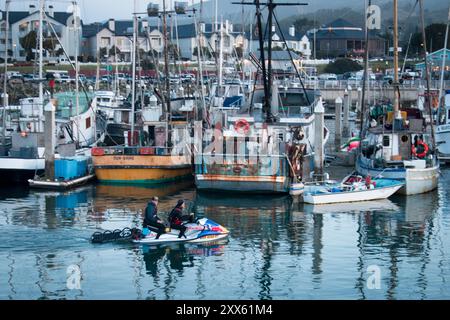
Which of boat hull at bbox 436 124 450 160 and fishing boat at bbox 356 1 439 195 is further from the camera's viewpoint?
boat hull at bbox 436 124 450 160

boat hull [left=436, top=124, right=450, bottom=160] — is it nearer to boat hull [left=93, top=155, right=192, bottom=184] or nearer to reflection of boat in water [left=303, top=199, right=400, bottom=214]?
reflection of boat in water [left=303, top=199, right=400, bottom=214]

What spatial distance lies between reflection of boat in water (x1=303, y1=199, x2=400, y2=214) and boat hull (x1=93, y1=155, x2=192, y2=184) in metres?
8.09

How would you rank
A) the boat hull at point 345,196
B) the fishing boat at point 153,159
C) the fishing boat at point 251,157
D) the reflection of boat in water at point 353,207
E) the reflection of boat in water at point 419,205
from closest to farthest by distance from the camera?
the reflection of boat in water at point 419,205
the reflection of boat in water at point 353,207
the boat hull at point 345,196
the fishing boat at point 251,157
the fishing boat at point 153,159

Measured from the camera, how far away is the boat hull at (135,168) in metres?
44.4

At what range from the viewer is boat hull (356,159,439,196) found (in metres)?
41.9

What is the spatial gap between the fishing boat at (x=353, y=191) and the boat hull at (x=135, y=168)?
771cm

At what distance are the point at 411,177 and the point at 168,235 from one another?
46.9ft

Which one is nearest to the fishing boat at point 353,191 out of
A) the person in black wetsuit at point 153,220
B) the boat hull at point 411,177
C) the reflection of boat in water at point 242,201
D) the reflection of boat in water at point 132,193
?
the boat hull at point 411,177

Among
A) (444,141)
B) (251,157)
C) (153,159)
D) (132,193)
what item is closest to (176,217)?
(251,157)

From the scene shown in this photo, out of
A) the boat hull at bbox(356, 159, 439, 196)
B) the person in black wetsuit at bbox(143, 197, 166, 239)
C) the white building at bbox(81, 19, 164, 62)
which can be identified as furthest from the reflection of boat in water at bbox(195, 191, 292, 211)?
the white building at bbox(81, 19, 164, 62)

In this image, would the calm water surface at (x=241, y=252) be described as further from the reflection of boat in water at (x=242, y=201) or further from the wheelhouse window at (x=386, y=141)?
the wheelhouse window at (x=386, y=141)

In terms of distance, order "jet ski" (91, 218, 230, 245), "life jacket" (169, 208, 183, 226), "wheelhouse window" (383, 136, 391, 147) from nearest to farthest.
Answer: "jet ski" (91, 218, 230, 245)
"life jacket" (169, 208, 183, 226)
"wheelhouse window" (383, 136, 391, 147)

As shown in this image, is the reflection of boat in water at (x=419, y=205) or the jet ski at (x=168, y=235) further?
the reflection of boat in water at (x=419, y=205)

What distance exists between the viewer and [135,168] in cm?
4450
